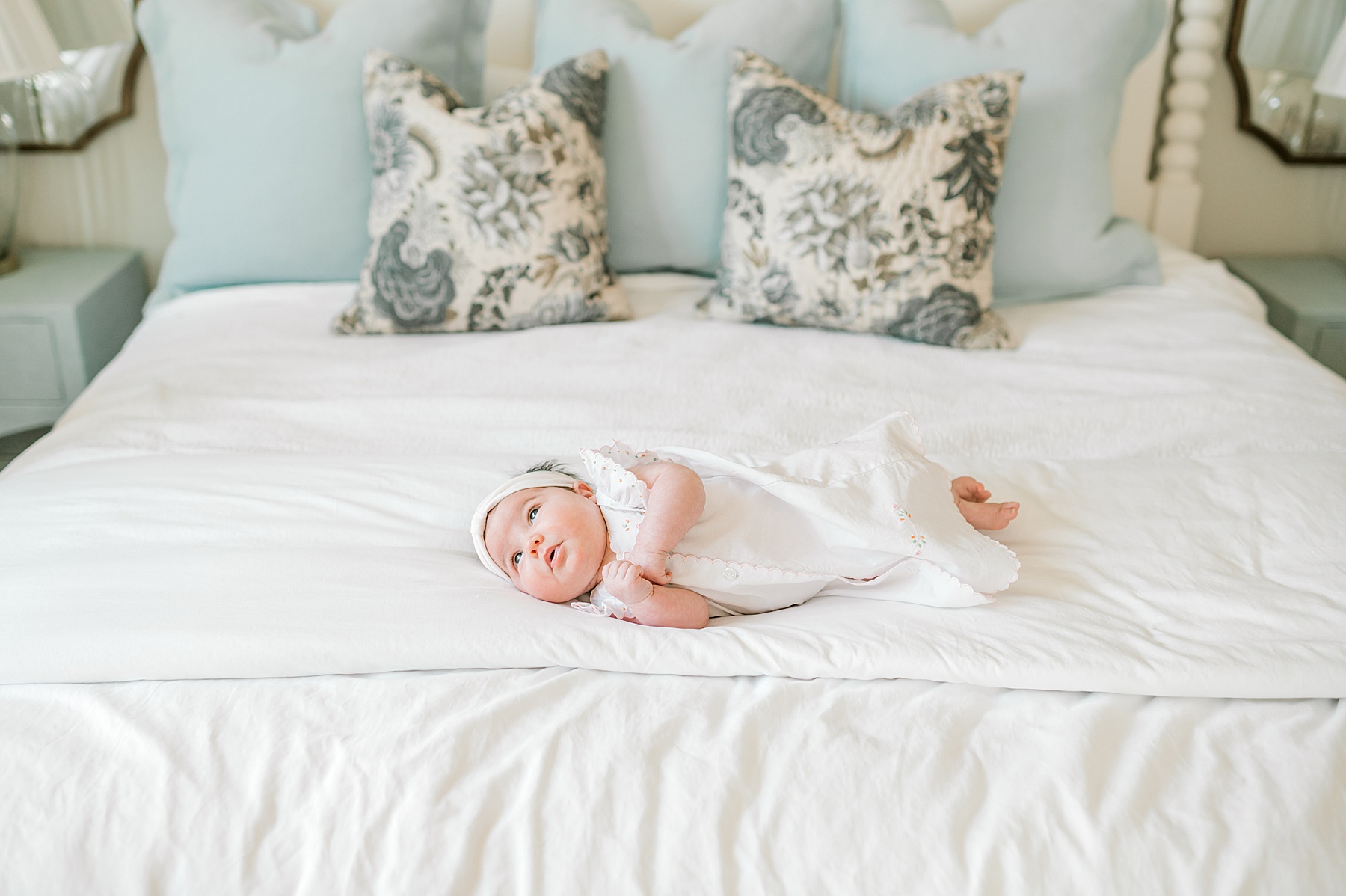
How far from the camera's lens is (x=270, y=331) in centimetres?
165

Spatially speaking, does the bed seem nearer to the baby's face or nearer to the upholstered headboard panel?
the baby's face

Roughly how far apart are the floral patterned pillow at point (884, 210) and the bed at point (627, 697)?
40cm

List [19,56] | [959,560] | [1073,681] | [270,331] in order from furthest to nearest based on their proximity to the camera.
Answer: [19,56], [270,331], [959,560], [1073,681]

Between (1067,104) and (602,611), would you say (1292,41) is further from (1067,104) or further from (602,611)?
(602,611)

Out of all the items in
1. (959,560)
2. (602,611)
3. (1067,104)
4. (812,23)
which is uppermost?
(812,23)

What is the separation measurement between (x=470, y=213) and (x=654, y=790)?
3.67 ft

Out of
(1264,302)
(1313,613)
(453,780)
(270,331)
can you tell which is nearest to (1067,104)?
(1264,302)

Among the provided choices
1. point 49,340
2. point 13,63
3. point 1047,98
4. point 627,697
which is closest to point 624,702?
point 627,697

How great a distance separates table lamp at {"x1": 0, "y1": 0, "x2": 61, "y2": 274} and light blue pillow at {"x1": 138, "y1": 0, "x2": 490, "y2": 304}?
177 mm

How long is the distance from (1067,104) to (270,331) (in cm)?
142

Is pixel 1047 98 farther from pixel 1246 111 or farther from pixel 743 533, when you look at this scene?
pixel 743 533

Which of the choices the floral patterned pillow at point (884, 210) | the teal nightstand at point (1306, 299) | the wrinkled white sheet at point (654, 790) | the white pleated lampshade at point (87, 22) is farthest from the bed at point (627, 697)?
the white pleated lampshade at point (87, 22)

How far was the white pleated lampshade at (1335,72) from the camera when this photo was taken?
189cm

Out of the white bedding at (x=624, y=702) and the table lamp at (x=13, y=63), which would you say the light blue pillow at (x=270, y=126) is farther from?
the white bedding at (x=624, y=702)
